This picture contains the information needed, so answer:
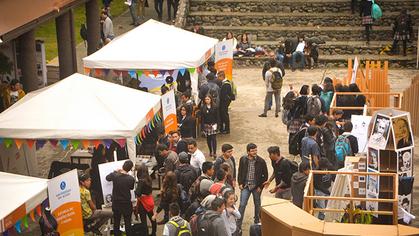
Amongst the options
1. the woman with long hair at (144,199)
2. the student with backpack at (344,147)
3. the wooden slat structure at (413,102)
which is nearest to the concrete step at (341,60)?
the wooden slat structure at (413,102)

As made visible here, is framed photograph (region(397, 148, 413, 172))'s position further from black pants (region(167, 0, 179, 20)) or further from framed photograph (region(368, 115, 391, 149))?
black pants (region(167, 0, 179, 20))

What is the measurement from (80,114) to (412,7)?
19.3 meters

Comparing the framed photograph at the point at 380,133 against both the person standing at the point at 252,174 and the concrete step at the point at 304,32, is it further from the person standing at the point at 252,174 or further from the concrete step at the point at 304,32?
the concrete step at the point at 304,32

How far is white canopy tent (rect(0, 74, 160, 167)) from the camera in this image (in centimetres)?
1450

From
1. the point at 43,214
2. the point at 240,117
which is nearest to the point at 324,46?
the point at 240,117

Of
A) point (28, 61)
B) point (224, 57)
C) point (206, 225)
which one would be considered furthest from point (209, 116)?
point (28, 61)

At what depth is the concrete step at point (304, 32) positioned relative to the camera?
2983 centimetres

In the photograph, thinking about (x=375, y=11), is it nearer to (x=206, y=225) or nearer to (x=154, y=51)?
(x=154, y=51)

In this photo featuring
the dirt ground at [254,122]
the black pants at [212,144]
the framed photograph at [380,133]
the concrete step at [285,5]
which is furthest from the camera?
the concrete step at [285,5]

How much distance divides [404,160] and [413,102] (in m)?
6.90

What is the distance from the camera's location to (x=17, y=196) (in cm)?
1173

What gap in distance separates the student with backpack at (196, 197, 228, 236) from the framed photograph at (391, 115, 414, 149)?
3.22 metres

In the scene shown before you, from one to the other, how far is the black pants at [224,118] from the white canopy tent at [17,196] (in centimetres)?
825

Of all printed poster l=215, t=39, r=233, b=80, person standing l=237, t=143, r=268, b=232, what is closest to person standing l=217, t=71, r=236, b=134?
printed poster l=215, t=39, r=233, b=80
